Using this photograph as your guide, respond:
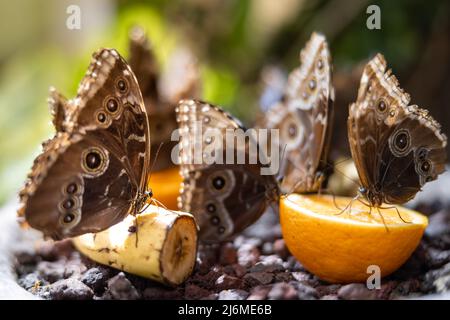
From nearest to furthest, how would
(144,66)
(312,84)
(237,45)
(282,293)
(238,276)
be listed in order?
1. (282,293)
2. (238,276)
3. (312,84)
4. (144,66)
5. (237,45)

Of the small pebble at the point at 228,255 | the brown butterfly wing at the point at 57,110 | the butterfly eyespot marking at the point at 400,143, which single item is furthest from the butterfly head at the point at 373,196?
the brown butterfly wing at the point at 57,110

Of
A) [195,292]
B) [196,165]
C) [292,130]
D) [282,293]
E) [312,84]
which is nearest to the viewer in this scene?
[282,293]

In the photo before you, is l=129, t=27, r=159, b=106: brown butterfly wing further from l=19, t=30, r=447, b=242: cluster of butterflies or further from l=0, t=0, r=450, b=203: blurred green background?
l=0, t=0, r=450, b=203: blurred green background

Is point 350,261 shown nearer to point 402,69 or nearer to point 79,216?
point 79,216

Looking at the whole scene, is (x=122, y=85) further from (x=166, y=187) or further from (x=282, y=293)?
(x=282, y=293)

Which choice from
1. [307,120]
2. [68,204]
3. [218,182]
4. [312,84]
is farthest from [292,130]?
[68,204]

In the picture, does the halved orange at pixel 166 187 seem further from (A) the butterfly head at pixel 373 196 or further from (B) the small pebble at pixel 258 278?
(A) the butterfly head at pixel 373 196

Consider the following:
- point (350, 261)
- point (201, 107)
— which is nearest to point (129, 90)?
point (201, 107)
